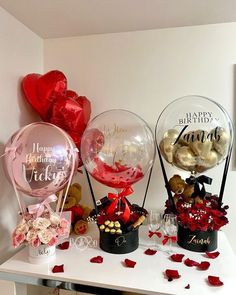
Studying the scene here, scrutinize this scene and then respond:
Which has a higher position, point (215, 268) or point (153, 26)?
point (153, 26)

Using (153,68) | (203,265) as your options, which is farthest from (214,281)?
(153,68)

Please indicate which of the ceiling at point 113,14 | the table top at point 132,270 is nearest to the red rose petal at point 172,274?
the table top at point 132,270

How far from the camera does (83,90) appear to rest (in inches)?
57.9

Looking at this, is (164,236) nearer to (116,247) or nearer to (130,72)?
(116,247)

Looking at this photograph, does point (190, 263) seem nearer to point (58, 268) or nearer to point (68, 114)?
point (58, 268)

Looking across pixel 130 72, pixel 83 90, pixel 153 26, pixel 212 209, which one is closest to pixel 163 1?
pixel 153 26

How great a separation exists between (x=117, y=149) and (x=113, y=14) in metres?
0.67

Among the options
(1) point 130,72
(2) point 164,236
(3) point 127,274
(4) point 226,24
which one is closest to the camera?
(3) point 127,274

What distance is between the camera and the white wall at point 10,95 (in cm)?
114

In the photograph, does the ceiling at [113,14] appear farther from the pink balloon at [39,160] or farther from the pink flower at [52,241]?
the pink flower at [52,241]

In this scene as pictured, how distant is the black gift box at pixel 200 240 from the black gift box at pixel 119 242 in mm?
220

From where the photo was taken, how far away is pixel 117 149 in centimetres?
98

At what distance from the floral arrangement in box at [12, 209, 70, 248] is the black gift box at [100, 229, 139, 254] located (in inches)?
6.8

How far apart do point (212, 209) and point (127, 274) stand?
42 centimetres
